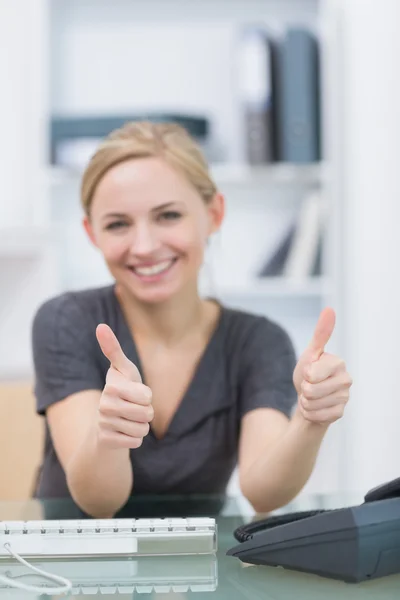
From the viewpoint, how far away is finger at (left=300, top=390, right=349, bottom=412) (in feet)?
2.35

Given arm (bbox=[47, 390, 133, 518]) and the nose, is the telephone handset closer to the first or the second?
arm (bbox=[47, 390, 133, 518])

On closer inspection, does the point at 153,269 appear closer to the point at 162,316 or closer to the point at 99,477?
the point at 162,316

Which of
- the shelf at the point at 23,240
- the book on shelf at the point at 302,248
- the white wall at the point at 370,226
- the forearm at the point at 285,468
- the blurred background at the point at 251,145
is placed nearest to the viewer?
the forearm at the point at 285,468

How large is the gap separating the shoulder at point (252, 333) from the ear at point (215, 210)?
0.12 meters

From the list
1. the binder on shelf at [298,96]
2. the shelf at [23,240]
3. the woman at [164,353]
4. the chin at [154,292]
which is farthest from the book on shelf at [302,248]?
the chin at [154,292]

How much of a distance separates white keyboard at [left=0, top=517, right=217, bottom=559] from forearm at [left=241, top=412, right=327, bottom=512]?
0.18 meters

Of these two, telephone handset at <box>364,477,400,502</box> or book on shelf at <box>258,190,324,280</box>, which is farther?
book on shelf at <box>258,190,324,280</box>

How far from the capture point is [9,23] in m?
2.24

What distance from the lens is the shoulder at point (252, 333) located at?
3.56ft

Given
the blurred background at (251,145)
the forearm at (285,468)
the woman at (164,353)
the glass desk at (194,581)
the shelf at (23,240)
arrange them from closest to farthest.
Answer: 1. the glass desk at (194,581)
2. the forearm at (285,468)
3. the woman at (164,353)
4. the blurred background at (251,145)
5. the shelf at (23,240)

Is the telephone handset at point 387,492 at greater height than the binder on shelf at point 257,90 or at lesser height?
lesser

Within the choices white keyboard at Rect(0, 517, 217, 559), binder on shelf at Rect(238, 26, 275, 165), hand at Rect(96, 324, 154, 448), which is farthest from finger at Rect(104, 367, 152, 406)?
binder on shelf at Rect(238, 26, 275, 165)

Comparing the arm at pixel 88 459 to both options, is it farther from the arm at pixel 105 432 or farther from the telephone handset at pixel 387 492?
the telephone handset at pixel 387 492

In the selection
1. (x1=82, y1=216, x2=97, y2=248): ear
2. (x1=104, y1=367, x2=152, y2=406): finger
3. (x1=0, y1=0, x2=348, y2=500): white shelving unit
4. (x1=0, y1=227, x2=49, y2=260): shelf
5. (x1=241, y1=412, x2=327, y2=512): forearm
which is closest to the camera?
(x1=104, y1=367, x2=152, y2=406): finger
